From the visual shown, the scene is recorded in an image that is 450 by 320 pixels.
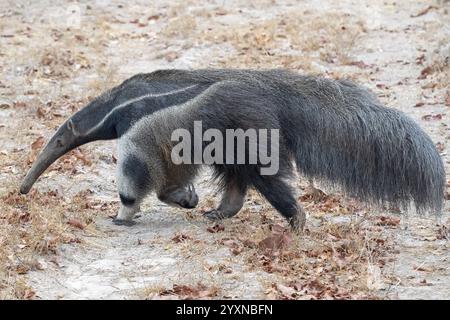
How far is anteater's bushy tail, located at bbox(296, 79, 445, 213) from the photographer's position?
6.04 meters

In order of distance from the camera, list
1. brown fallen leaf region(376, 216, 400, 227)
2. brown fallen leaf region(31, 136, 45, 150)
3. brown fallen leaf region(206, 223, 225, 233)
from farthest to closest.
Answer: brown fallen leaf region(31, 136, 45, 150)
brown fallen leaf region(376, 216, 400, 227)
brown fallen leaf region(206, 223, 225, 233)

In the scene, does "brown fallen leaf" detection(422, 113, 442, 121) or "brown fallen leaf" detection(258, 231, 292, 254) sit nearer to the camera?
"brown fallen leaf" detection(258, 231, 292, 254)

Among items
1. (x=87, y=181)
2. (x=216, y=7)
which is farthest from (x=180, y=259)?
(x=216, y=7)

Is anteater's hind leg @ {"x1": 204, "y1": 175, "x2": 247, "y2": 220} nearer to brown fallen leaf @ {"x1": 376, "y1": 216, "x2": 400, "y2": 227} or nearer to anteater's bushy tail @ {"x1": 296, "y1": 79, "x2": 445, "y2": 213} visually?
anteater's bushy tail @ {"x1": 296, "y1": 79, "x2": 445, "y2": 213}

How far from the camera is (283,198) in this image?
6414mm

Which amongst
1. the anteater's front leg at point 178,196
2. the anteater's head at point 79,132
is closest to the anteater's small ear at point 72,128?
the anteater's head at point 79,132

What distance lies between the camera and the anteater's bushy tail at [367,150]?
6.04 meters

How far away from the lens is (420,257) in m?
5.98

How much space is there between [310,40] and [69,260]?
7.57 meters

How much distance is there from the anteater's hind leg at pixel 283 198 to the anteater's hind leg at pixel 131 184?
3.04 feet

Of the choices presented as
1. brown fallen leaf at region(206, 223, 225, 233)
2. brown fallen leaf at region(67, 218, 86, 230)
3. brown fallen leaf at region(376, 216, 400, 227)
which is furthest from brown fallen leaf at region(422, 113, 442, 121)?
brown fallen leaf at region(67, 218, 86, 230)

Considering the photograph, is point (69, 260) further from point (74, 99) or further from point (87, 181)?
point (74, 99)

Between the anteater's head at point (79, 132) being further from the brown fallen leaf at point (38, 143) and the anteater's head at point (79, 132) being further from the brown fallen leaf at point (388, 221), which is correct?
the brown fallen leaf at point (388, 221)

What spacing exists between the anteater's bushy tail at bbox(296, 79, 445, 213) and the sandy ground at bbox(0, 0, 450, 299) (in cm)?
45
